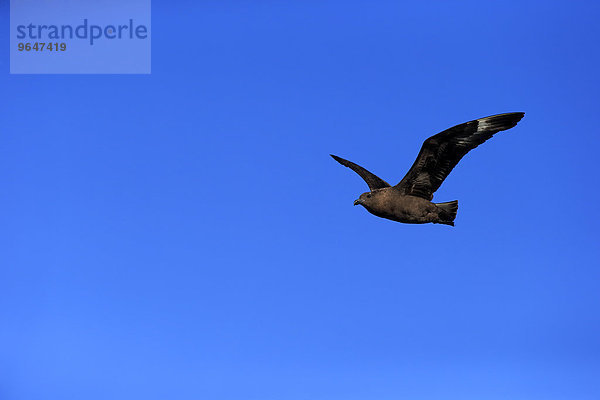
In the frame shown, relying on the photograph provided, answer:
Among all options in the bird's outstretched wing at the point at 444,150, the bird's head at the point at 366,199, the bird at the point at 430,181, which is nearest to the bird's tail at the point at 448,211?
the bird at the point at 430,181

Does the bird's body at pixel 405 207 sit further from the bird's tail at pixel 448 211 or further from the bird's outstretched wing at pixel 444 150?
the bird's outstretched wing at pixel 444 150

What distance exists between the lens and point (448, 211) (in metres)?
6.24

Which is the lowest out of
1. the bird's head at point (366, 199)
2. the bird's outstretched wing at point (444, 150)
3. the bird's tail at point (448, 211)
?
the bird's tail at point (448, 211)

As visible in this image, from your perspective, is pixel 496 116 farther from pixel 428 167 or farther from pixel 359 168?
pixel 359 168

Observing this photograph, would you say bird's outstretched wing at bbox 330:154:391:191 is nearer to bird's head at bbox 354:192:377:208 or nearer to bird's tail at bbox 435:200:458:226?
bird's head at bbox 354:192:377:208

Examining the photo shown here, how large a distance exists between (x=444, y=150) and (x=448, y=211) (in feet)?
1.60

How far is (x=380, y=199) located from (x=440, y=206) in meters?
0.48

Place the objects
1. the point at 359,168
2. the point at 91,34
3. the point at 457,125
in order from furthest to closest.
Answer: the point at 91,34 < the point at 359,168 < the point at 457,125

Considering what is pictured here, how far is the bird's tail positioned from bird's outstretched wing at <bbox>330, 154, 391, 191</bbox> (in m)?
0.57

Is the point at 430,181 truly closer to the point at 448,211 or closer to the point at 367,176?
the point at 448,211

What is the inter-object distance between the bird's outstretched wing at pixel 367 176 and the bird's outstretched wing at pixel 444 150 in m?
0.33

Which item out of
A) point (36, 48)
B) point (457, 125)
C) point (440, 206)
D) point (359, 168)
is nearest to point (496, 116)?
point (457, 125)

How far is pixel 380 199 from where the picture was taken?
624 cm

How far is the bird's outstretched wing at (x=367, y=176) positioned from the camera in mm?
6625
